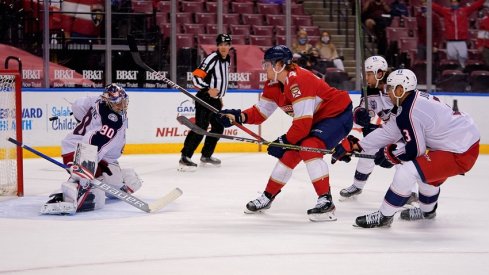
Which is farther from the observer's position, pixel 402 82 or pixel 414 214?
pixel 414 214

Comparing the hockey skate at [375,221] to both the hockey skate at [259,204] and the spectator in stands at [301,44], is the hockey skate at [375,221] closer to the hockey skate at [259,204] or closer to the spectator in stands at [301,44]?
the hockey skate at [259,204]

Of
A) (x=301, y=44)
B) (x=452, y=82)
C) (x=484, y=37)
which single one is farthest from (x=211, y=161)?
(x=484, y=37)

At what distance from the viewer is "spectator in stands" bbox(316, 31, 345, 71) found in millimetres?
11422

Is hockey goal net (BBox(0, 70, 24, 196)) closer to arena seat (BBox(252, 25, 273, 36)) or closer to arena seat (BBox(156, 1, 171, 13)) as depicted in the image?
arena seat (BBox(156, 1, 171, 13))

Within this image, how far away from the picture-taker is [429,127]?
5430 mm

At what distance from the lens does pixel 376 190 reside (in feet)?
24.8

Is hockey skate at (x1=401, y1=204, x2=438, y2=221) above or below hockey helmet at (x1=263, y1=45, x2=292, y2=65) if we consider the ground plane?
below

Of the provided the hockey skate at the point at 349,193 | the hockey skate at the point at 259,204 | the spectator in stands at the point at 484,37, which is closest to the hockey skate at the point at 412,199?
the hockey skate at the point at 349,193

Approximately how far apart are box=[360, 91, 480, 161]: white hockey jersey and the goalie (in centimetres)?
187

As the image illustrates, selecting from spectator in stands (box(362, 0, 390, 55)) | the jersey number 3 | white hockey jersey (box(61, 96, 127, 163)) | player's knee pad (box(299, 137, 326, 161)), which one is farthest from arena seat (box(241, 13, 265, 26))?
the jersey number 3

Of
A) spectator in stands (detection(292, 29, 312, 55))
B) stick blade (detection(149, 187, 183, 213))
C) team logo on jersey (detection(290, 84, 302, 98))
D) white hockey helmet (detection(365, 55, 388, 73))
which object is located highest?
spectator in stands (detection(292, 29, 312, 55))

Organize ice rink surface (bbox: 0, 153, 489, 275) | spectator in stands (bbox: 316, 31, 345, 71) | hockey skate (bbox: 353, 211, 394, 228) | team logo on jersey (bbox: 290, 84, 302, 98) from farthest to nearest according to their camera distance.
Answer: spectator in stands (bbox: 316, 31, 345, 71), team logo on jersey (bbox: 290, 84, 302, 98), hockey skate (bbox: 353, 211, 394, 228), ice rink surface (bbox: 0, 153, 489, 275)

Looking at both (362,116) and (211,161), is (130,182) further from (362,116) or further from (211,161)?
(211,161)

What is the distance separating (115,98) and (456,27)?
21.5 ft
